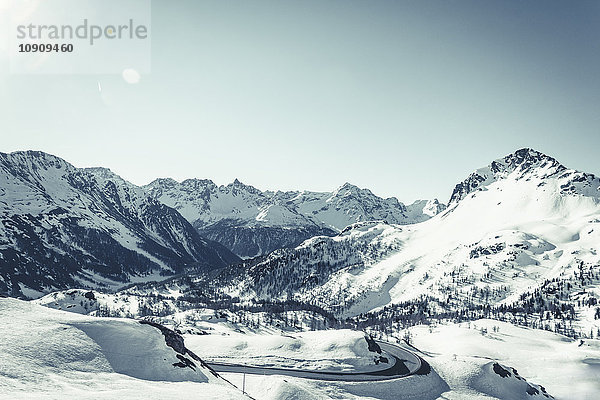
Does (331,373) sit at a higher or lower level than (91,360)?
lower

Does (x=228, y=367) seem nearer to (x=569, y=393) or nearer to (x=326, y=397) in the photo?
(x=326, y=397)

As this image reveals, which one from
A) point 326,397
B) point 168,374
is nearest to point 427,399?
point 326,397

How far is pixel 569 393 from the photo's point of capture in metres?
145

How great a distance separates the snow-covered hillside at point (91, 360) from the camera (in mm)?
47500

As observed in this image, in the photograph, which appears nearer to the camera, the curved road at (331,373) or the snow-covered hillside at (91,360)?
the snow-covered hillside at (91,360)

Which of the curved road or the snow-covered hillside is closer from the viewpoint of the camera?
the snow-covered hillside

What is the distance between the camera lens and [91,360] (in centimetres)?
6006

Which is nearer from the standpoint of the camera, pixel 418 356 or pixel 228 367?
pixel 228 367

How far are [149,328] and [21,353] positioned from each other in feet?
90.5

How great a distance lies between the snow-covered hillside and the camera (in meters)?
47.5

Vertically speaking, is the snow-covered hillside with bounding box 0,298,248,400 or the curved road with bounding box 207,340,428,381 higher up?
the snow-covered hillside with bounding box 0,298,248,400

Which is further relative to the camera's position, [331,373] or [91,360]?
[331,373]

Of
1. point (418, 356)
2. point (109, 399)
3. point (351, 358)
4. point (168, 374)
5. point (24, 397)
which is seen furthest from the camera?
point (418, 356)

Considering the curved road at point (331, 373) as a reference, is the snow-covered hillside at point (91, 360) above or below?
above
